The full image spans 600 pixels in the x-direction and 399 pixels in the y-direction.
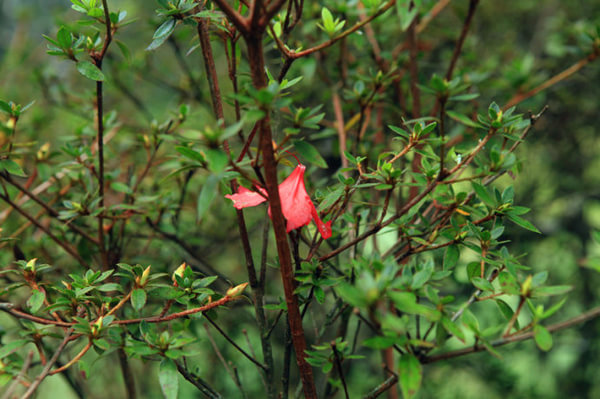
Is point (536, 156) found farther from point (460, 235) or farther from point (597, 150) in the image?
point (460, 235)

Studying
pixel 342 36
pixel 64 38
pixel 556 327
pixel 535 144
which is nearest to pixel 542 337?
pixel 556 327

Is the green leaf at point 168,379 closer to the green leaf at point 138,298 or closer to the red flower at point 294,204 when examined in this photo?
the green leaf at point 138,298

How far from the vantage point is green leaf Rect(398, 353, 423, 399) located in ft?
1.57

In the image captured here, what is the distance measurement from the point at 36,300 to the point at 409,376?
0.51 meters

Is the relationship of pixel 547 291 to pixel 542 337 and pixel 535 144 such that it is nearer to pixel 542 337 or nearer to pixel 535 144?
pixel 542 337

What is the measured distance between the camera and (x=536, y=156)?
211cm

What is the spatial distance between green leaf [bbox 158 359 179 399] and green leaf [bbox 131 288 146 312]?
80mm

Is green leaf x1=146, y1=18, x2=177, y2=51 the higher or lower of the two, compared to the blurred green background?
higher

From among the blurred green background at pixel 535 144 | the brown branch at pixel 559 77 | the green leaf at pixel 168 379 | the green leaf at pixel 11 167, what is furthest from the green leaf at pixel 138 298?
the blurred green background at pixel 535 144

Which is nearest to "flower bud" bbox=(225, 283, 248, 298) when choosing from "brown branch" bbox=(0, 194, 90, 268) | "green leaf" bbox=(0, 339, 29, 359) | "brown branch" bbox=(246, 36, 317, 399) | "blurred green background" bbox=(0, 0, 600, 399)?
"brown branch" bbox=(246, 36, 317, 399)

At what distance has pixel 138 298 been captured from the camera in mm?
637

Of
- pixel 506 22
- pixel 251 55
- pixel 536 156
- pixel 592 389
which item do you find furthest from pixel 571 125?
pixel 251 55

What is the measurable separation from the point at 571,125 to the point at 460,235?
1.57 m

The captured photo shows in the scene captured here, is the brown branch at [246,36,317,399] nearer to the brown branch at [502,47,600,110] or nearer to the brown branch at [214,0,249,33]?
the brown branch at [214,0,249,33]
